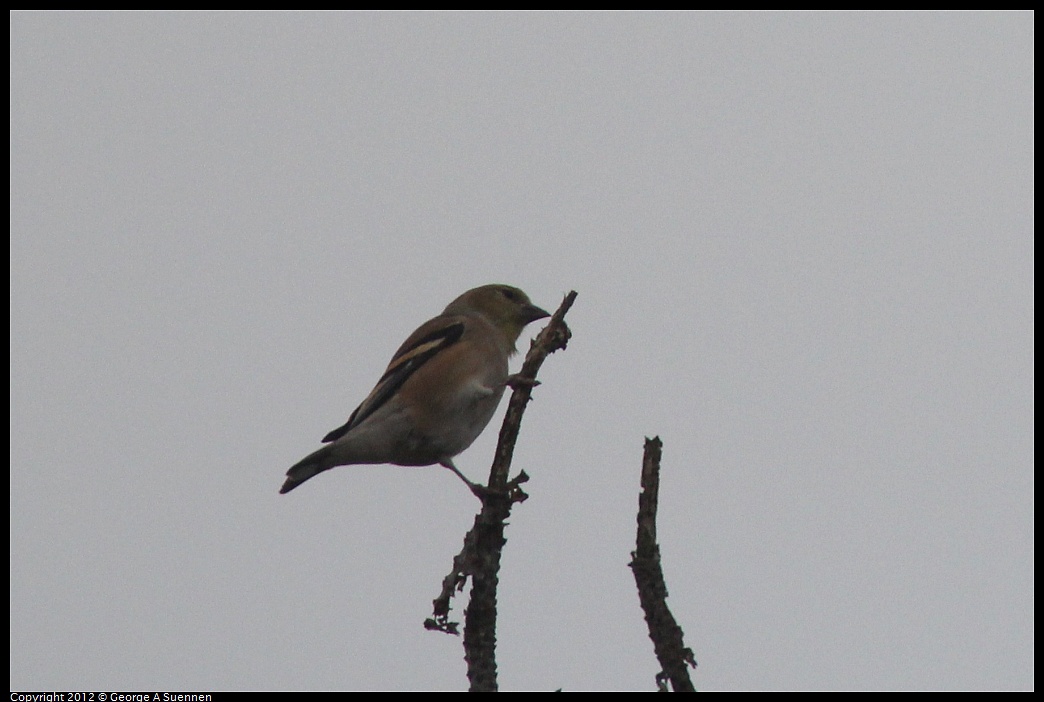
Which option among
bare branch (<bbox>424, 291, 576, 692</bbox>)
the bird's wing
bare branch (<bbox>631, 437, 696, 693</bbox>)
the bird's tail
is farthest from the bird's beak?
bare branch (<bbox>631, 437, 696, 693</bbox>)

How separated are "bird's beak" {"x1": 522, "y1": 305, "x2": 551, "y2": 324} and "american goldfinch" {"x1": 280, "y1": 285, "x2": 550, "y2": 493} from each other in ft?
3.30

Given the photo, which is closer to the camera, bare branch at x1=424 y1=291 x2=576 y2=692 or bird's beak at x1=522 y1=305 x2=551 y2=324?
bare branch at x1=424 y1=291 x2=576 y2=692

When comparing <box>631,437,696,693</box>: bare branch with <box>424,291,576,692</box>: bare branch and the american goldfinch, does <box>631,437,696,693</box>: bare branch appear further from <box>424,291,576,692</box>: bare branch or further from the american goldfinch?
the american goldfinch

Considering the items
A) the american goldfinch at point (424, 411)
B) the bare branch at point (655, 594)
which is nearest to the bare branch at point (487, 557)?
the bare branch at point (655, 594)

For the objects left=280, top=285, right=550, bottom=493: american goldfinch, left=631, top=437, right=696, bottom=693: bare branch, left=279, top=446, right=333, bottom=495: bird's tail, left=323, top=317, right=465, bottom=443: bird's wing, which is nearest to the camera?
left=631, top=437, right=696, bottom=693: bare branch

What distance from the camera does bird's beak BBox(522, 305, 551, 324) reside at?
9656 millimetres

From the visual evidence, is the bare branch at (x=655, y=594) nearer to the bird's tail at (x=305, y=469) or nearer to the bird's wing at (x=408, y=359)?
the bird's tail at (x=305, y=469)

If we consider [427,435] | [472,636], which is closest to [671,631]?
[472,636]

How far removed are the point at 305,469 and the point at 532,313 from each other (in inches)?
115

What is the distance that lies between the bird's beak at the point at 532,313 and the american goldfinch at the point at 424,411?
3.30 ft

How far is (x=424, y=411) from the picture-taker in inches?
315

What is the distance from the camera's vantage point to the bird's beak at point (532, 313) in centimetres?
966
